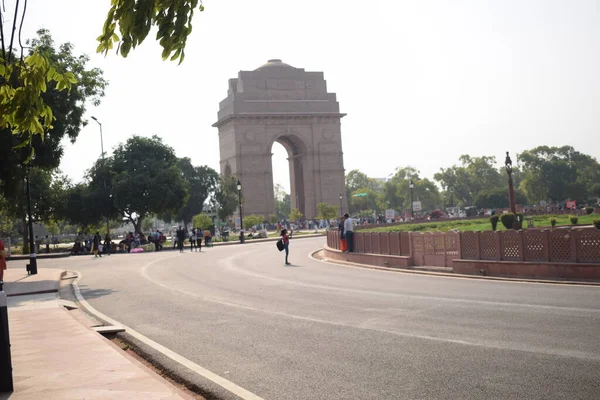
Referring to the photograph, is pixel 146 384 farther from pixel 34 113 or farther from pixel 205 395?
pixel 34 113

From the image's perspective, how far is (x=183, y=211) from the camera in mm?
97812

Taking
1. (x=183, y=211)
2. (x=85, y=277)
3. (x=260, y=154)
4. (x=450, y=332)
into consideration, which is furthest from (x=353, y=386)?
(x=183, y=211)

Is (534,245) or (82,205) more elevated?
(82,205)

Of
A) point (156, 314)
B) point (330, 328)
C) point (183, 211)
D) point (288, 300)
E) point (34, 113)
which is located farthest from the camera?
point (183, 211)

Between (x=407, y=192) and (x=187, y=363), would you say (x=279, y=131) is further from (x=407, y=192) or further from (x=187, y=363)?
(x=187, y=363)

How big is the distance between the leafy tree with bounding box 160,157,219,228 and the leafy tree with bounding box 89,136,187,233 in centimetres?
3056

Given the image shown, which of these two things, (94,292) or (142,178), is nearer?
(94,292)

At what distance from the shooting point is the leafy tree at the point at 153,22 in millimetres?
5059

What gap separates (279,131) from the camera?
9256 cm

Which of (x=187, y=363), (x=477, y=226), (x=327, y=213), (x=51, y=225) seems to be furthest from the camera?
(x=327, y=213)

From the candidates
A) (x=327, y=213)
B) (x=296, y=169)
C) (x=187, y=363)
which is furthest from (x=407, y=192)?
(x=187, y=363)

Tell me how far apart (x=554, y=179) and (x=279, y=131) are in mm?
53310

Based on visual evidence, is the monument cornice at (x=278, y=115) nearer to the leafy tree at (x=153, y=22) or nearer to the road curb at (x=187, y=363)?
the road curb at (x=187, y=363)

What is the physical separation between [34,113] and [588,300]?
377 inches
